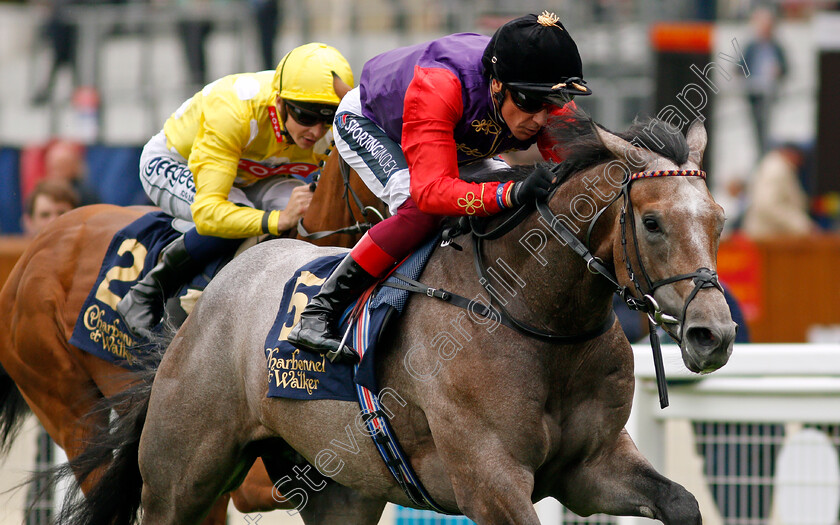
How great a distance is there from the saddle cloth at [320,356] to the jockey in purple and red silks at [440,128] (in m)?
0.06

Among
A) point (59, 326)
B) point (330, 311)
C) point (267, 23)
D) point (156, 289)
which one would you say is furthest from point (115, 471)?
point (267, 23)

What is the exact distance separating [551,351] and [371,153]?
1074 mm

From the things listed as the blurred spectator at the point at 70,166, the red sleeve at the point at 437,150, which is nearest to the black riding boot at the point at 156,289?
the red sleeve at the point at 437,150

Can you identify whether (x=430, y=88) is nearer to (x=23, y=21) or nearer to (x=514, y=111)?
(x=514, y=111)

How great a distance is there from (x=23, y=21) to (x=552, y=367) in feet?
42.7

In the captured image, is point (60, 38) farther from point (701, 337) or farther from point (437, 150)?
point (701, 337)

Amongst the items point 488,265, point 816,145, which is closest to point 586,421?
point 488,265

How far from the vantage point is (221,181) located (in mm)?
4453

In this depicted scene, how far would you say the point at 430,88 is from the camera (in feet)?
11.3

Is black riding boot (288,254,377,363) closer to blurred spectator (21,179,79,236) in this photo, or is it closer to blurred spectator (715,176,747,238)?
blurred spectator (21,179,79,236)

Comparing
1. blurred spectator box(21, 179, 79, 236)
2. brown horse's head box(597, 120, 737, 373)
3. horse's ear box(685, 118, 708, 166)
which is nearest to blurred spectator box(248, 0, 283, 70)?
blurred spectator box(21, 179, 79, 236)

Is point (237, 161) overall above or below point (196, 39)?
above

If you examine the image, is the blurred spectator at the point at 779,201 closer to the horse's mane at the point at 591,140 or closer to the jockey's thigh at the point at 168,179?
the jockey's thigh at the point at 168,179

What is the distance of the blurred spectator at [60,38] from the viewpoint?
12195 millimetres
